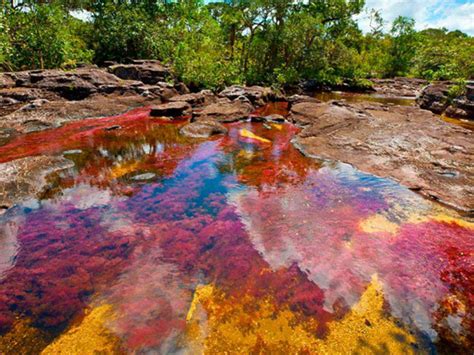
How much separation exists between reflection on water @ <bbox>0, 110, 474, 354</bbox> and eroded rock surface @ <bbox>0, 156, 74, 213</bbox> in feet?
1.10

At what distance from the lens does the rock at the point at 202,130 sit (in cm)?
1109

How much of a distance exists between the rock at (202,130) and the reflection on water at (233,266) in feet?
13.4

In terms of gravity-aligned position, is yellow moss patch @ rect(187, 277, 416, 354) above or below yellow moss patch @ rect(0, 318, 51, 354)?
below

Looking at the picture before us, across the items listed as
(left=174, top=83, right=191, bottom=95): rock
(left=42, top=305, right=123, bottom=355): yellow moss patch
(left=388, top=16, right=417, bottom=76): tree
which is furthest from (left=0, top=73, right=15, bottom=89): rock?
(left=388, top=16, right=417, bottom=76): tree

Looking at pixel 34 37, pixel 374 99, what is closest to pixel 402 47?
pixel 374 99

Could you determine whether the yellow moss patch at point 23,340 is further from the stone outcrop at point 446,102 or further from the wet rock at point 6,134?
→ the stone outcrop at point 446,102

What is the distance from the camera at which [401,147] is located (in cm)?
873

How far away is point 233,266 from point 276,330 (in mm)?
1223

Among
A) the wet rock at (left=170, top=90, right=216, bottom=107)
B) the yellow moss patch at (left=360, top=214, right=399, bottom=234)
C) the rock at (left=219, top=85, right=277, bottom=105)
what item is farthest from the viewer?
the rock at (left=219, top=85, right=277, bottom=105)

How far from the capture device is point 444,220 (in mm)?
5258

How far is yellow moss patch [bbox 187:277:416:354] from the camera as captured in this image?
9.82 ft

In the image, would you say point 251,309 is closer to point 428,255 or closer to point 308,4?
point 428,255

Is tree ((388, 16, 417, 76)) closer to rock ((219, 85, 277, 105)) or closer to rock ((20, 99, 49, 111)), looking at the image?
rock ((219, 85, 277, 105))

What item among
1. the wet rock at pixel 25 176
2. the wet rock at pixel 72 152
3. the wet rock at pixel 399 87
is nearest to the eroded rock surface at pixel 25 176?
the wet rock at pixel 25 176
